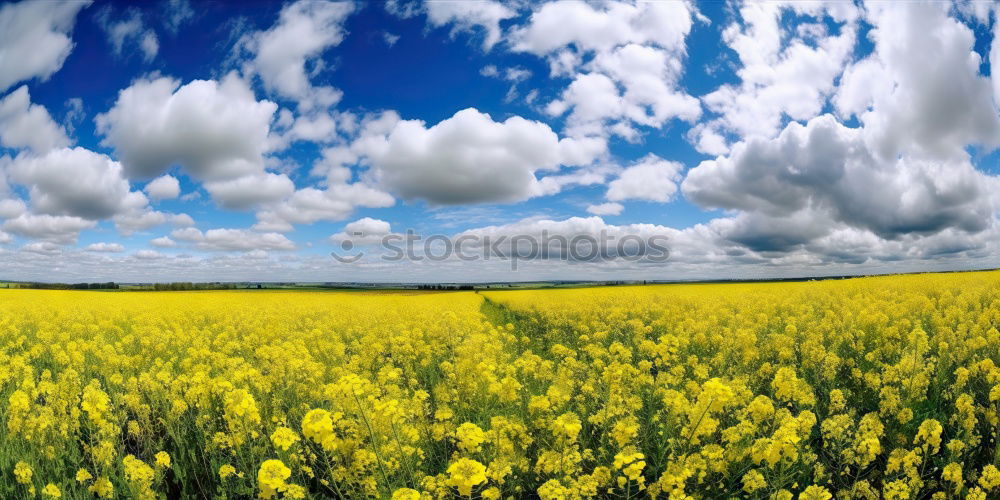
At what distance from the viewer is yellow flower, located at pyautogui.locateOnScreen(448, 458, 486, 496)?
3.48 meters

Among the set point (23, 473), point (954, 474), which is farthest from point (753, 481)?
point (23, 473)

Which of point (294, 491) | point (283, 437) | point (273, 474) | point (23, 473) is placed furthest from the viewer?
point (23, 473)

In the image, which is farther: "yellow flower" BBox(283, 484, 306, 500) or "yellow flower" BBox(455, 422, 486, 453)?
"yellow flower" BBox(455, 422, 486, 453)

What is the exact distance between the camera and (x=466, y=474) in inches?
139

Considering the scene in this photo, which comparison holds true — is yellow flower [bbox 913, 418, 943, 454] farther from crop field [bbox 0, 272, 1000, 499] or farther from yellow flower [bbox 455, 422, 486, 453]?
yellow flower [bbox 455, 422, 486, 453]

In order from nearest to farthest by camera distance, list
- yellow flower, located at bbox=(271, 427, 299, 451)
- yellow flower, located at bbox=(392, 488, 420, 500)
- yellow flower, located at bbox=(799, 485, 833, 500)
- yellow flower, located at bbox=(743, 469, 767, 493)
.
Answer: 1. yellow flower, located at bbox=(392, 488, 420, 500)
2. yellow flower, located at bbox=(799, 485, 833, 500)
3. yellow flower, located at bbox=(743, 469, 767, 493)
4. yellow flower, located at bbox=(271, 427, 299, 451)

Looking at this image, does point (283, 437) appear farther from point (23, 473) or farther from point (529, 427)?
point (529, 427)

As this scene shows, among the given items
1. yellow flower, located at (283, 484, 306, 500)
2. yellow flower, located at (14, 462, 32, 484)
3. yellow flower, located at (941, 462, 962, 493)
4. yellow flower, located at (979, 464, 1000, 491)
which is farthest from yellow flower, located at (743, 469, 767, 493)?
yellow flower, located at (14, 462, 32, 484)

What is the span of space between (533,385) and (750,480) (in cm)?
373

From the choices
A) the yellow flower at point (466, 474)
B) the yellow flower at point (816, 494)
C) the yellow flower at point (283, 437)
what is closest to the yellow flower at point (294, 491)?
the yellow flower at point (283, 437)

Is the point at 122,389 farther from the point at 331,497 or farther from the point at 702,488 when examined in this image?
the point at 702,488

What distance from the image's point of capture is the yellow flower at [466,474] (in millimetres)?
3479

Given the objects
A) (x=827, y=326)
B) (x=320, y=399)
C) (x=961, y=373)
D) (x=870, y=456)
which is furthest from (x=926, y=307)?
(x=320, y=399)

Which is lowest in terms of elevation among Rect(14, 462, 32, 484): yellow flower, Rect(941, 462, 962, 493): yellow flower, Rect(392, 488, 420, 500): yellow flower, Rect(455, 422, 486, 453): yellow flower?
Rect(14, 462, 32, 484): yellow flower
